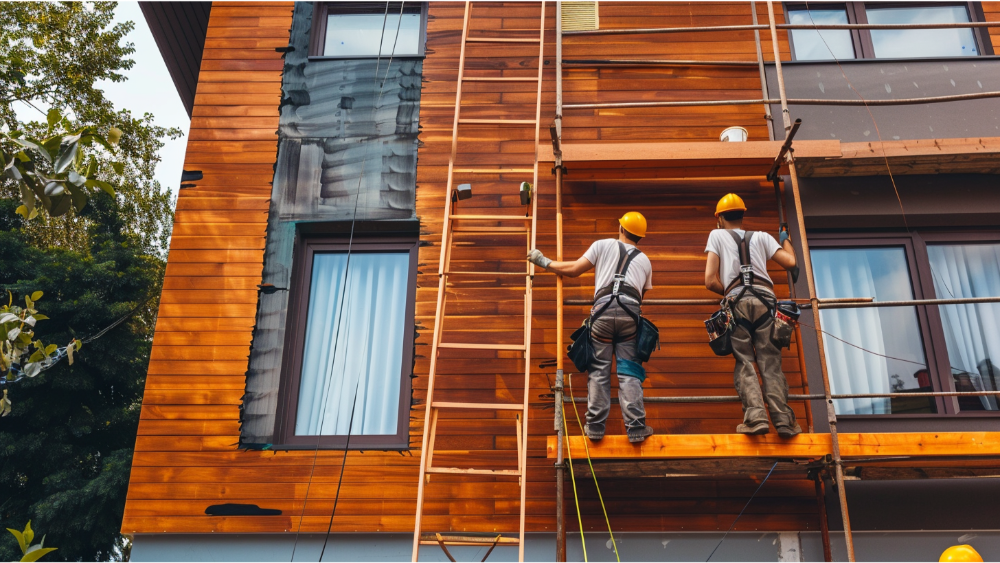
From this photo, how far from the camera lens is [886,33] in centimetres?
677

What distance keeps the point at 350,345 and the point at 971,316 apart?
4769mm

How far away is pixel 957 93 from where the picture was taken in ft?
20.4

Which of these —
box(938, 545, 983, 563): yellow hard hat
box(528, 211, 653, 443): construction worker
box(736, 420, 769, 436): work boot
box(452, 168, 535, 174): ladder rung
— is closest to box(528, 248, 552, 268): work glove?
box(528, 211, 653, 443): construction worker

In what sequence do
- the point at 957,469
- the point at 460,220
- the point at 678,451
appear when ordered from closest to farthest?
the point at 678,451 < the point at 957,469 < the point at 460,220

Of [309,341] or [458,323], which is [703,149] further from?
[309,341]

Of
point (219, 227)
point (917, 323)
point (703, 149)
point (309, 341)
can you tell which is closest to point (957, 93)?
point (917, 323)

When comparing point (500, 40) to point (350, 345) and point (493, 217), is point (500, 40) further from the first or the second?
point (350, 345)

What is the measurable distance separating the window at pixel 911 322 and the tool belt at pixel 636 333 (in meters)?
1.86

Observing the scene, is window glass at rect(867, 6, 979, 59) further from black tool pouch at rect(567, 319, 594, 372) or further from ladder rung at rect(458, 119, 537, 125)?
black tool pouch at rect(567, 319, 594, 372)

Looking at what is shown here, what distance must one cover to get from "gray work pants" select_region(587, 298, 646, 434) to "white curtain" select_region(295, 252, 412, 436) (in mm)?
1687

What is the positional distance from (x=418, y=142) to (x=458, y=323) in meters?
1.63

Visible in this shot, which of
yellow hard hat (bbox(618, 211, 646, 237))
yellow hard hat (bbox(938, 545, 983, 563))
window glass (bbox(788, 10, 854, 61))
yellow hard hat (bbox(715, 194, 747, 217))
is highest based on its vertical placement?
window glass (bbox(788, 10, 854, 61))

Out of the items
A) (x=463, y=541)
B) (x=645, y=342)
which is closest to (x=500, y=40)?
(x=645, y=342)

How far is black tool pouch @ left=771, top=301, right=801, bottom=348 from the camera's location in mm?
4539
